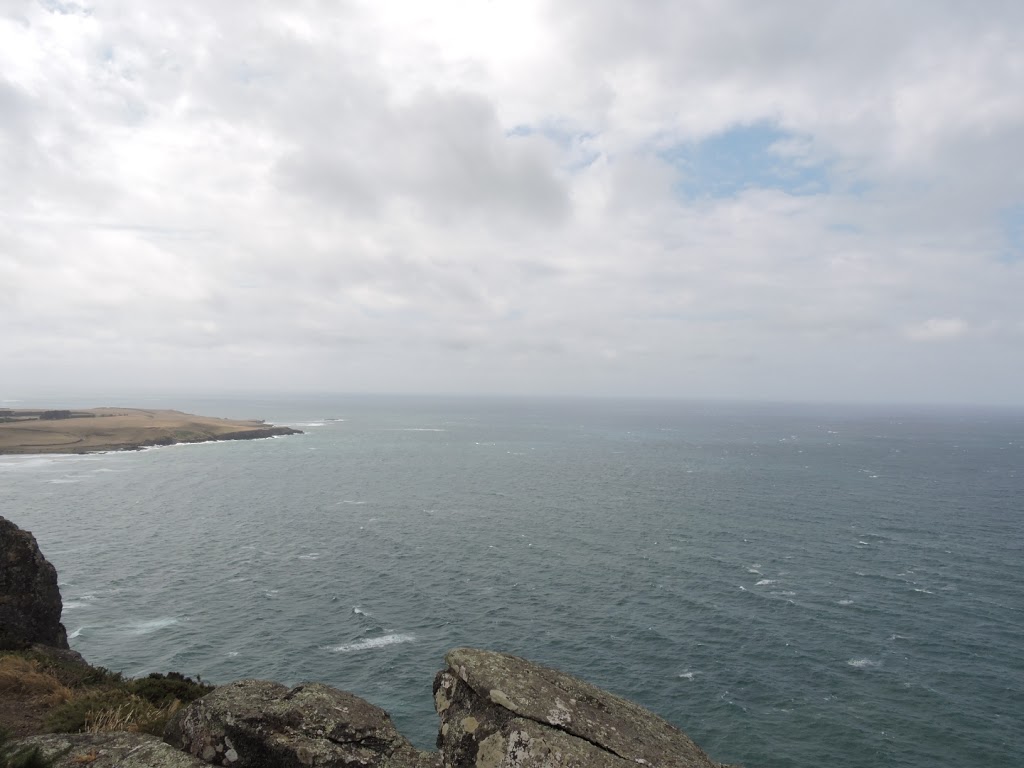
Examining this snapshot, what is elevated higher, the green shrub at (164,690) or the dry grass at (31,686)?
the dry grass at (31,686)

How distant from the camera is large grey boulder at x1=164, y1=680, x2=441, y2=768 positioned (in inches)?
454

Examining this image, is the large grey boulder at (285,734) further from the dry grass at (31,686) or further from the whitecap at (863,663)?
the whitecap at (863,663)

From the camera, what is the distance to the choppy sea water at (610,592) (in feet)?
125

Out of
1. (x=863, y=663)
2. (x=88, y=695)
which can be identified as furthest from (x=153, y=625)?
(x=863, y=663)

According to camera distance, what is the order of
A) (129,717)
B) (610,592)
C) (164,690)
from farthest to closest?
(610,592) < (164,690) < (129,717)

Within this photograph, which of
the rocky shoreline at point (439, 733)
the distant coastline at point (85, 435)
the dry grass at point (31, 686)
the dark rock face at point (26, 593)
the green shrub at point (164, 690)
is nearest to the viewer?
the rocky shoreline at point (439, 733)

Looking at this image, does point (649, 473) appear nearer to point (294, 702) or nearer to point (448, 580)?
point (448, 580)

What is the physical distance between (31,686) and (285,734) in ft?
40.3

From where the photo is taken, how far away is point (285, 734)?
38.9 feet

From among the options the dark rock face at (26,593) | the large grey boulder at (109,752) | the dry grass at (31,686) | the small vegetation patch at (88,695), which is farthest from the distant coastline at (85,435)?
the large grey boulder at (109,752)

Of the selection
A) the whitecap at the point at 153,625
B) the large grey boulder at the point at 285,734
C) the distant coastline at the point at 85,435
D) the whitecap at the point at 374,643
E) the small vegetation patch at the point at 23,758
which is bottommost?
the whitecap at the point at 374,643

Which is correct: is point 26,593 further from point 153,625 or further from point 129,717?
point 153,625

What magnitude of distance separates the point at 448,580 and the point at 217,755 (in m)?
49.4

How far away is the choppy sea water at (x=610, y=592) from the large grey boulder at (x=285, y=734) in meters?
25.0
